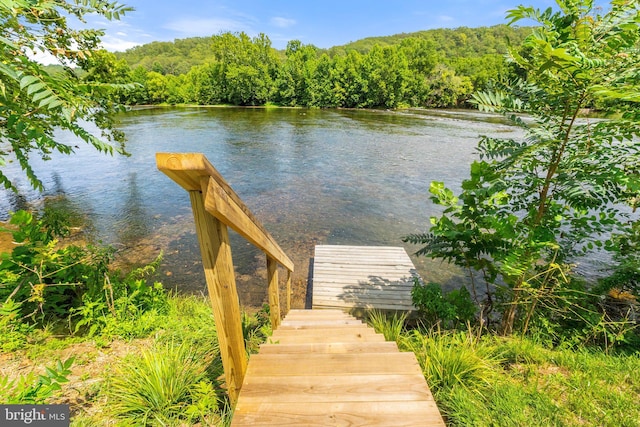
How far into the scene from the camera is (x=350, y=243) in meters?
7.16

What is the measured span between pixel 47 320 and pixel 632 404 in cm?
497

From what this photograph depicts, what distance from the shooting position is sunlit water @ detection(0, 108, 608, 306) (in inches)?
254

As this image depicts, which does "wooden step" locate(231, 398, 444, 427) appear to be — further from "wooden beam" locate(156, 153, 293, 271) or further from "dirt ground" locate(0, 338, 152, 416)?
"dirt ground" locate(0, 338, 152, 416)

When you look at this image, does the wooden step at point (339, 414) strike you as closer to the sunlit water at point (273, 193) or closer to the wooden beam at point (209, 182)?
the wooden beam at point (209, 182)

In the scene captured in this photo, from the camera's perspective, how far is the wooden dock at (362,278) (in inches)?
178

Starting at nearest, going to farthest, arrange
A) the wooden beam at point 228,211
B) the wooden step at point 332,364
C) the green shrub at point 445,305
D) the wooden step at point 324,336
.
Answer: the wooden beam at point 228,211 → the wooden step at point 332,364 → the wooden step at point 324,336 → the green shrub at point 445,305

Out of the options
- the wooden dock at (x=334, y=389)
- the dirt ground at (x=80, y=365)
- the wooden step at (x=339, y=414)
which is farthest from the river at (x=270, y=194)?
the dirt ground at (x=80, y=365)

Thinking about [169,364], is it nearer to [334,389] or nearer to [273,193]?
[334,389]

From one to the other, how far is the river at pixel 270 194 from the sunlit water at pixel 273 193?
1.3 inches

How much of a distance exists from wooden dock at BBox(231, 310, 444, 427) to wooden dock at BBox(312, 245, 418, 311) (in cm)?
262

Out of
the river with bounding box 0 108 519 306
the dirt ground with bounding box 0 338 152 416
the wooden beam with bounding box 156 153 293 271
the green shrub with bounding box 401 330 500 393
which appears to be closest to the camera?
the wooden beam with bounding box 156 153 293 271

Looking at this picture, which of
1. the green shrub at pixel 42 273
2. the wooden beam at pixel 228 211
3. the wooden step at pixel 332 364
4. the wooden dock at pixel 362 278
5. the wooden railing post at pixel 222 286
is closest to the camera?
the wooden beam at pixel 228 211

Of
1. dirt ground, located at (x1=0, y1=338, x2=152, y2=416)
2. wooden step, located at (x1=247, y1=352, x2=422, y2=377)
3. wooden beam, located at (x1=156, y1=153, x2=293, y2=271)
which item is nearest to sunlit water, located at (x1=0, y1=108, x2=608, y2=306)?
wooden step, located at (x1=247, y1=352, x2=422, y2=377)

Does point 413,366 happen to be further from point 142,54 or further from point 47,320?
point 142,54
